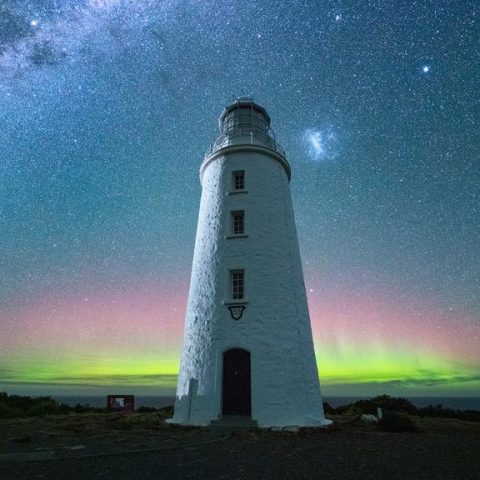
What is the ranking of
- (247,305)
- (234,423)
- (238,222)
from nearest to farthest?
(234,423) < (247,305) < (238,222)

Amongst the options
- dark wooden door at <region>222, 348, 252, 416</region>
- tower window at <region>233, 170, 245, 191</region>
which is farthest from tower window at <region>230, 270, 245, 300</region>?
tower window at <region>233, 170, 245, 191</region>

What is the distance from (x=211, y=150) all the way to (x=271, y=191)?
4160 mm

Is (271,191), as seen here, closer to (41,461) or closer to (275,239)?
(275,239)

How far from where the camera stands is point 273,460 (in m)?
7.82

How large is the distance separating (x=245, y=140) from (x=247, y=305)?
319 inches

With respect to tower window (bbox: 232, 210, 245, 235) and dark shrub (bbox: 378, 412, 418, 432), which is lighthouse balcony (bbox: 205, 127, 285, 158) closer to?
tower window (bbox: 232, 210, 245, 235)

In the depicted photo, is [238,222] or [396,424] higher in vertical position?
[238,222]

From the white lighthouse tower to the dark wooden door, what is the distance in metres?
0.04

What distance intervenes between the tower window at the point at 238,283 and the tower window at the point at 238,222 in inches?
75.8

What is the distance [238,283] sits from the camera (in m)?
15.4

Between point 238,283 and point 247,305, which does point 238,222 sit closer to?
point 238,283

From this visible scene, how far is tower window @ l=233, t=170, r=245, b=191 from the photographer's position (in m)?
17.3

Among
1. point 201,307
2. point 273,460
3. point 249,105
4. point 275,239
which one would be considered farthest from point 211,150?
point 273,460

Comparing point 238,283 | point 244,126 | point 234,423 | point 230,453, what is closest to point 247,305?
point 238,283
